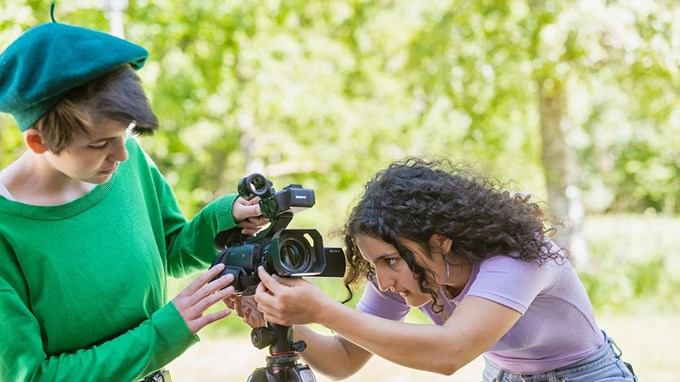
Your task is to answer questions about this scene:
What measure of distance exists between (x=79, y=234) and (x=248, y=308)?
0.50m

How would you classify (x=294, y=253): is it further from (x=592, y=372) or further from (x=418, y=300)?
(x=592, y=372)

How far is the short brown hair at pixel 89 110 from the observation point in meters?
Answer: 1.74

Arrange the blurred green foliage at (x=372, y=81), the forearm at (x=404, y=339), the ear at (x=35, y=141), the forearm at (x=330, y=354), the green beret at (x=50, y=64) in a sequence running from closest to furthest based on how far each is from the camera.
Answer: the green beret at (x=50, y=64) < the ear at (x=35, y=141) < the forearm at (x=404, y=339) < the forearm at (x=330, y=354) < the blurred green foliage at (x=372, y=81)

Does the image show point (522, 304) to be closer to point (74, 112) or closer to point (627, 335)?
point (74, 112)

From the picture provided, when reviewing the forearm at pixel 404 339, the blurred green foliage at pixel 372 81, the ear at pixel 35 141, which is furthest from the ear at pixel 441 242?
the ear at pixel 35 141

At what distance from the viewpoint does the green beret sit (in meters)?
1.68

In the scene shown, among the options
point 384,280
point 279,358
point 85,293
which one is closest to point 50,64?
point 85,293

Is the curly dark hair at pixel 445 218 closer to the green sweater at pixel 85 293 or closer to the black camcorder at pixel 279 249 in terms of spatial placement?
the black camcorder at pixel 279 249

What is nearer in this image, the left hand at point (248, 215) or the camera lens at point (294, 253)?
the camera lens at point (294, 253)

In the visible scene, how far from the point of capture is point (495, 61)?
348 inches

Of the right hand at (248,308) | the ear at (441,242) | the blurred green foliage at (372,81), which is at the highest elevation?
the blurred green foliage at (372,81)

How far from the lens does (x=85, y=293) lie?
1838 mm

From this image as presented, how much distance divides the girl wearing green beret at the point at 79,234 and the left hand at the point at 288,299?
87 mm

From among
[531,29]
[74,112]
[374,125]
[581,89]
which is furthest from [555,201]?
[74,112]
